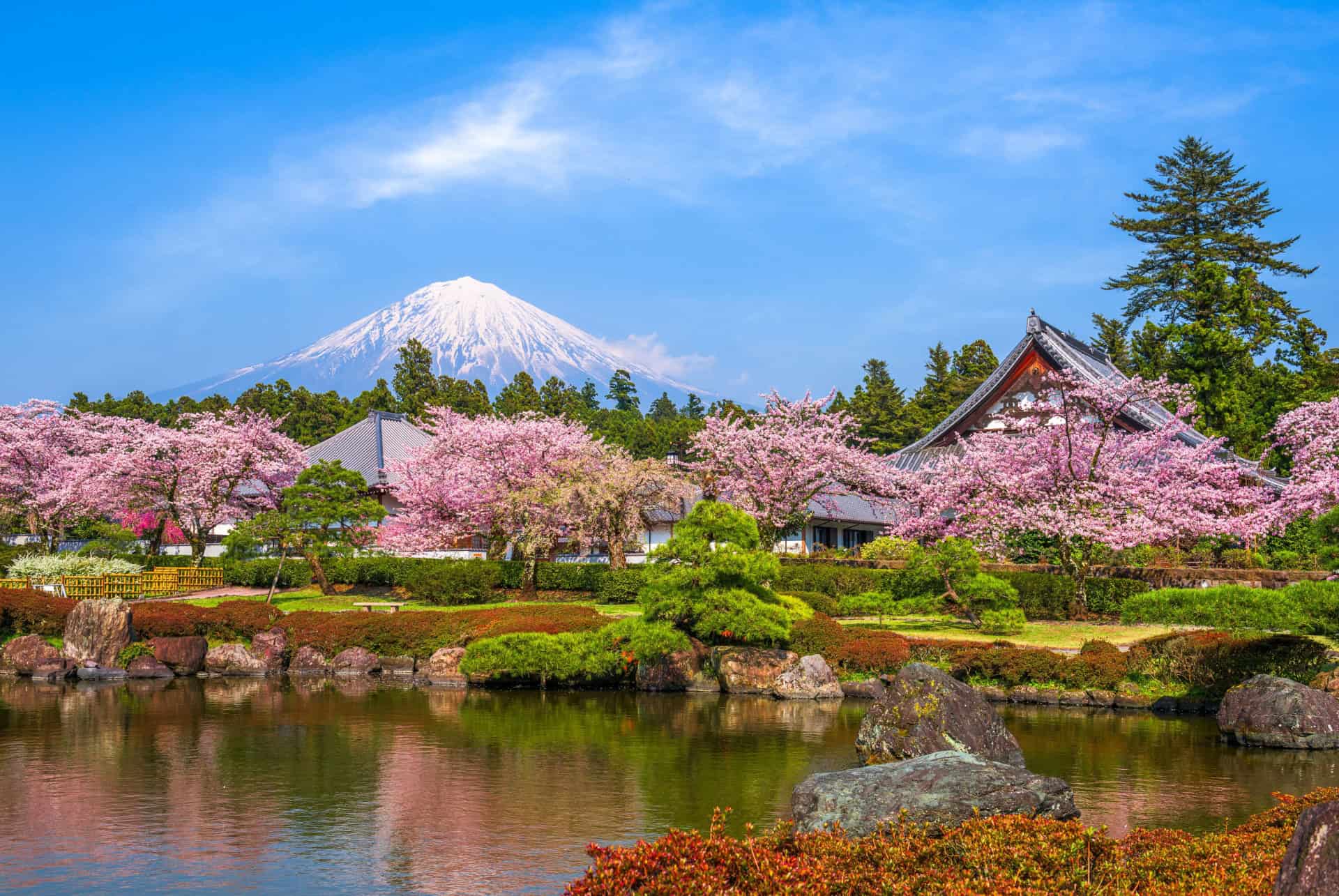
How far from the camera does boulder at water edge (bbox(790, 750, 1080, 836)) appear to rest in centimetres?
907

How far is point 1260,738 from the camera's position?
54.1 ft

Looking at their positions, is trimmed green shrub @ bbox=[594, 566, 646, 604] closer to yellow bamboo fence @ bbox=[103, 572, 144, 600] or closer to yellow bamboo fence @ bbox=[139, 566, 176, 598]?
yellow bamboo fence @ bbox=[139, 566, 176, 598]

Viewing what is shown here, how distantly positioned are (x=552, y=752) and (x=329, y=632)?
1117 cm

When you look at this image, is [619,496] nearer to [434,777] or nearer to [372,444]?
[434,777]

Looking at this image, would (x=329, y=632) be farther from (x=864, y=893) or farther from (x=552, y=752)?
(x=864, y=893)

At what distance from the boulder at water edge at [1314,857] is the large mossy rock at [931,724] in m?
8.92

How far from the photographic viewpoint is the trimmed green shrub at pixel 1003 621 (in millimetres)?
25734

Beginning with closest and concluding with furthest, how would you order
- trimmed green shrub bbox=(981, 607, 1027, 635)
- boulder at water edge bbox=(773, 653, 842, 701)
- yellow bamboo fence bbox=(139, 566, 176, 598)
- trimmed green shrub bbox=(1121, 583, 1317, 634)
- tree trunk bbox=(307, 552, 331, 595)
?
1. boulder at water edge bbox=(773, 653, 842, 701)
2. trimmed green shrub bbox=(1121, 583, 1317, 634)
3. trimmed green shrub bbox=(981, 607, 1027, 635)
4. yellow bamboo fence bbox=(139, 566, 176, 598)
5. tree trunk bbox=(307, 552, 331, 595)

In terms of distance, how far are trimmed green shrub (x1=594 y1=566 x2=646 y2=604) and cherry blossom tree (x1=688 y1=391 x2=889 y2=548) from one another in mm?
6188

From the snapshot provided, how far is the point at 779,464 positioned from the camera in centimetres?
3975

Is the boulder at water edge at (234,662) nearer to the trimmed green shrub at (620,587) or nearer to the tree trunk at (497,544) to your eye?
the trimmed green shrub at (620,587)

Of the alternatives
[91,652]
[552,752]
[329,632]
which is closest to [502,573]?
[329,632]

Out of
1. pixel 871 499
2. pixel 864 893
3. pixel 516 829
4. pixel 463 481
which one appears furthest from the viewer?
pixel 871 499

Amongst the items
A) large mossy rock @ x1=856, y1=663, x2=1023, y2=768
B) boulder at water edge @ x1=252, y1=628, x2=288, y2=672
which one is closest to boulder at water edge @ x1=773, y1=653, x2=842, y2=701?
large mossy rock @ x1=856, y1=663, x2=1023, y2=768
